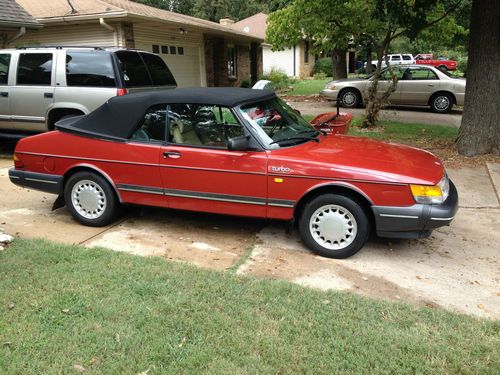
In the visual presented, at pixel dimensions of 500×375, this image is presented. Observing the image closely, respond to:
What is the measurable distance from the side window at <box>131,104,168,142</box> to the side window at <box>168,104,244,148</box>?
9 centimetres

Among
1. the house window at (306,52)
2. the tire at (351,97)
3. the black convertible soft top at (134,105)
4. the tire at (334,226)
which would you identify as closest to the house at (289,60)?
the house window at (306,52)

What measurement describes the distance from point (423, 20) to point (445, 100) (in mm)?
6637

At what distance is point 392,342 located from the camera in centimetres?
305

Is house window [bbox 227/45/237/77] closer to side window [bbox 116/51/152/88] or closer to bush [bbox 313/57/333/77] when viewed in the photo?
side window [bbox 116/51/152/88]

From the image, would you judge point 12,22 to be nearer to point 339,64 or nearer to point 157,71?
point 157,71

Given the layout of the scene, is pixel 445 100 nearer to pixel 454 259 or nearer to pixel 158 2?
pixel 454 259

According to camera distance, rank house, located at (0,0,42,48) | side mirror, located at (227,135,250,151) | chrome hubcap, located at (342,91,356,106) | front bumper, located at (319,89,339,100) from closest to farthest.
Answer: side mirror, located at (227,135,250,151) < house, located at (0,0,42,48) < chrome hubcap, located at (342,91,356,106) < front bumper, located at (319,89,339,100)

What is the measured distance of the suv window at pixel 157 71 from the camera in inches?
329

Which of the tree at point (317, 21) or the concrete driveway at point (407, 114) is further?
the concrete driveway at point (407, 114)

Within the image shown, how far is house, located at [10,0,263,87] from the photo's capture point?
13188mm

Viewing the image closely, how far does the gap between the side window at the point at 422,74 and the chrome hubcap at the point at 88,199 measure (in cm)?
1305

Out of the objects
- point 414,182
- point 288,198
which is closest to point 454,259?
point 414,182

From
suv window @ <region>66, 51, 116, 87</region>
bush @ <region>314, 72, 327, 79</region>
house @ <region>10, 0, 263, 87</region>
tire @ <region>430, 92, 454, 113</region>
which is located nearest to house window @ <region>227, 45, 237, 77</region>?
house @ <region>10, 0, 263, 87</region>

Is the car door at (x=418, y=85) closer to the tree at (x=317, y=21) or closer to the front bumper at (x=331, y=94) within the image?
the front bumper at (x=331, y=94)
